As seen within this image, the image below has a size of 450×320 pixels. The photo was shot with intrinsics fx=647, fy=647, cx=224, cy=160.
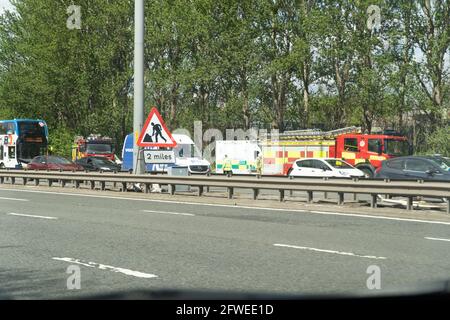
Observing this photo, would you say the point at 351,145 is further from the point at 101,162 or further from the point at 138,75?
the point at 101,162

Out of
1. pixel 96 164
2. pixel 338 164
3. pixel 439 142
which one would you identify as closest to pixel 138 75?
pixel 338 164

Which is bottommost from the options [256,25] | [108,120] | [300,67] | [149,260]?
[149,260]

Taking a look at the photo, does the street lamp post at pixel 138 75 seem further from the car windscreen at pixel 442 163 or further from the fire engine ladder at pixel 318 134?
the fire engine ladder at pixel 318 134

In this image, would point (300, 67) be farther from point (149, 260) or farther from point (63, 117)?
point (149, 260)

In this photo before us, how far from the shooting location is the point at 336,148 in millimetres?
32562

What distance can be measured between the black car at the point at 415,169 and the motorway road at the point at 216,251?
5.98 meters

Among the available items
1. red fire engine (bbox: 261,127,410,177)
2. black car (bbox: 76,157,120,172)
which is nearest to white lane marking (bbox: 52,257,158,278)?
red fire engine (bbox: 261,127,410,177)

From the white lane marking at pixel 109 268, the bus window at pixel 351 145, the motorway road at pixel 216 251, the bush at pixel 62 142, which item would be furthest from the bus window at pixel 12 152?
the white lane marking at pixel 109 268

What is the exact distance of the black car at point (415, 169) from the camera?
781 inches

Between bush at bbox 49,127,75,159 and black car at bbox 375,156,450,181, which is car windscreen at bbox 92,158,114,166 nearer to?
bush at bbox 49,127,75,159

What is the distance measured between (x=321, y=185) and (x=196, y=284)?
33.8ft
